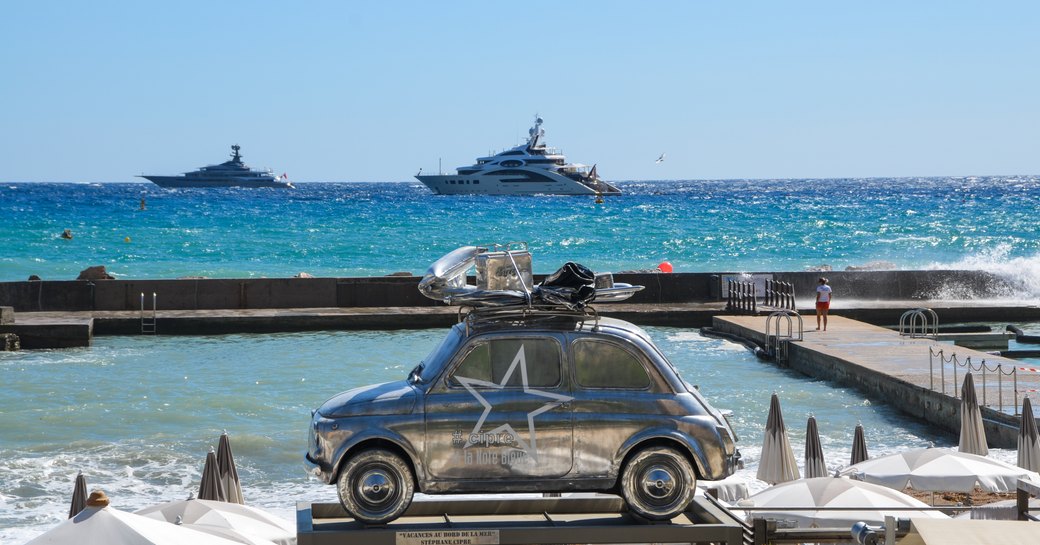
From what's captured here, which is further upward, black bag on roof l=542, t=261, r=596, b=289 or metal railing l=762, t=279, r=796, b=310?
black bag on roof l=542, t=261, r=596, b=289

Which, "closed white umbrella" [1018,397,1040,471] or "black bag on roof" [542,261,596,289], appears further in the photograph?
"closed white umbrella" [1018,397,1040,471]

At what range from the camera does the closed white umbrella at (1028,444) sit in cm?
1503

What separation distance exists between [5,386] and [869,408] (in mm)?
16046

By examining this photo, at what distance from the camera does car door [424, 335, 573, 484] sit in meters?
7.22

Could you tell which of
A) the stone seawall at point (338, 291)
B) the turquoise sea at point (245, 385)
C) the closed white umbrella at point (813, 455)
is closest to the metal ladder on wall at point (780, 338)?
the turquoise sea at point (245, 385)

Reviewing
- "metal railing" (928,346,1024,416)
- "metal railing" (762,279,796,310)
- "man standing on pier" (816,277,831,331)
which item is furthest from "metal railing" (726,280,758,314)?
"metal railing" (928,346,1024,416)

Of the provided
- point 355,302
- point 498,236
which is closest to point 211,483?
point 355,302

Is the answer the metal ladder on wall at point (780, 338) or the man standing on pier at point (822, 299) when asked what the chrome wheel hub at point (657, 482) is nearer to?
the metal ladder on wall at point (780, 338)

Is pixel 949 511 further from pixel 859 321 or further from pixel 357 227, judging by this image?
pixel 357 227

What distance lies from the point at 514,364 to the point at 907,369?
1786cm

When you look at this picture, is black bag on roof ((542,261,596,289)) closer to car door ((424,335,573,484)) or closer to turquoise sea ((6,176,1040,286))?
car door ((424,335,573,484))

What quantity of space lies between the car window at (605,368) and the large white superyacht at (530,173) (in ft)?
496

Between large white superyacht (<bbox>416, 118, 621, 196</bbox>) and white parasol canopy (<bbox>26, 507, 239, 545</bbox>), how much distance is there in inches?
5942

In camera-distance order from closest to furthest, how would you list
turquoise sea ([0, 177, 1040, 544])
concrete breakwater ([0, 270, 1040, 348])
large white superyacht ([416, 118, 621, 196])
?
turquoise sea ([0, 177, 1040, 544]), concrete breakwater ([0, 270, 1040, 348]), large white superyacht ([416, 118, 621, 196])
